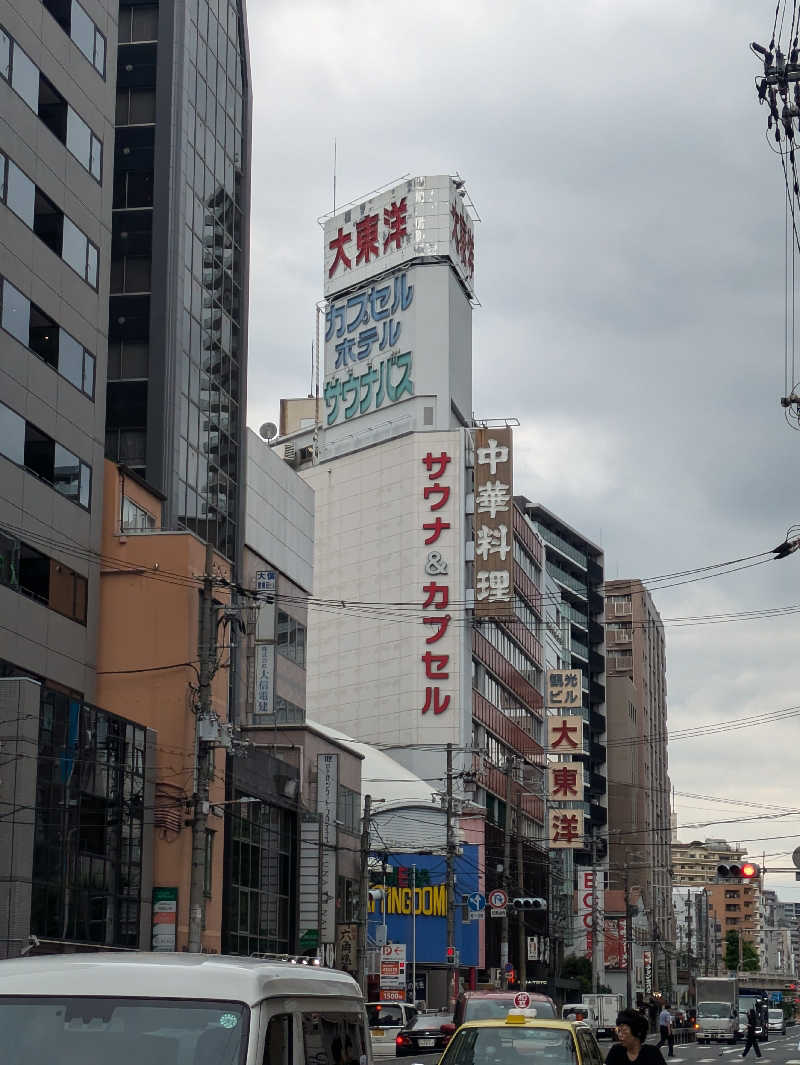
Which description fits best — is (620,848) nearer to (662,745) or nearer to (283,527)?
(662,745)

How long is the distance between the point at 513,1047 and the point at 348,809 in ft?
168

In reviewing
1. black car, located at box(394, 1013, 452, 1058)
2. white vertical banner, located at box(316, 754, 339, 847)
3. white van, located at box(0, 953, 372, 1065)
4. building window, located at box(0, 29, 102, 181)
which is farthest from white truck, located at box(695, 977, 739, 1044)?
white van, located at box(0, 953, 372, 1065)

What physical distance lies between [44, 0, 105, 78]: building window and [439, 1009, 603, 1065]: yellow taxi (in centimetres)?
3699

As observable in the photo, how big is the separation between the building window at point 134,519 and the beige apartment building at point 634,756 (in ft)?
313

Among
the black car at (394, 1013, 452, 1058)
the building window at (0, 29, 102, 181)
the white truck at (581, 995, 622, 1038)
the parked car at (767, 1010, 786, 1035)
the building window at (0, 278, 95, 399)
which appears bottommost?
the parked car at (767, 1010, 786, 1035)

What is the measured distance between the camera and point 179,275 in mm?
54312

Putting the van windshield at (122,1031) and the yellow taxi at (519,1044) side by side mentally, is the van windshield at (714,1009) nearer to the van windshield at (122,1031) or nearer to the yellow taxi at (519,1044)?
the yellow taxi at (519,1044)

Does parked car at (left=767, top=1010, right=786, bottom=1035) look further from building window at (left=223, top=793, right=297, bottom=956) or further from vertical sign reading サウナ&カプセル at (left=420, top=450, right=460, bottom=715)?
building window at (left=223, top=793, right=297, bottom=956)

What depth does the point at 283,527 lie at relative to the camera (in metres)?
64.4

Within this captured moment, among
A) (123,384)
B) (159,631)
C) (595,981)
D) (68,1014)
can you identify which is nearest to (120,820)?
(159,631)

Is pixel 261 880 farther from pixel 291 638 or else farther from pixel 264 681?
pixel 291 638

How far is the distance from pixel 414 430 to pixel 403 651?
12926 millimetres

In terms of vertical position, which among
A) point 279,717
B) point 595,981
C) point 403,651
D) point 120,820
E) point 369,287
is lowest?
point 595,981

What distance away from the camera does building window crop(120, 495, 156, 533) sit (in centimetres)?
4819
